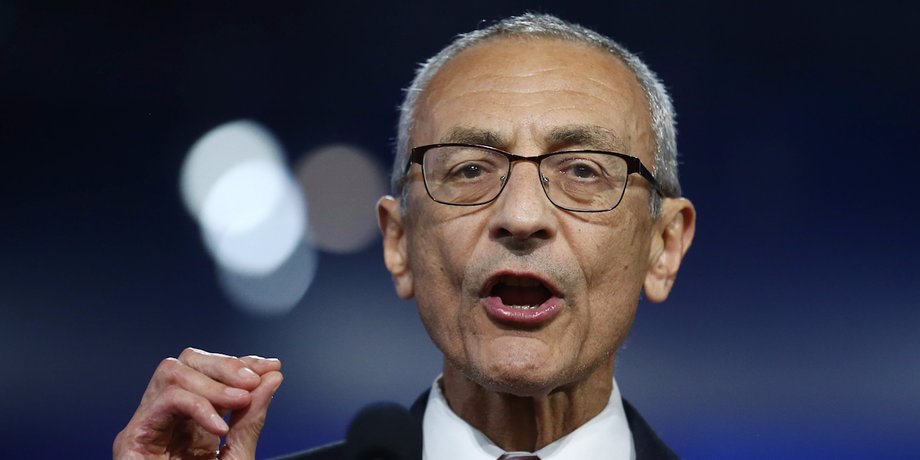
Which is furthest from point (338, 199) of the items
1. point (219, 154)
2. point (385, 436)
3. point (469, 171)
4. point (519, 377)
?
point (519, 377)

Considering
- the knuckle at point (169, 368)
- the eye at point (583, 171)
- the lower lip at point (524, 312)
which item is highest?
the eye at point (583, 171)

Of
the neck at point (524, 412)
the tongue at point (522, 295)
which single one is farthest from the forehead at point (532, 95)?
the neck at point (524, 412)

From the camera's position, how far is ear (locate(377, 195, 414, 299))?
6.22 ft

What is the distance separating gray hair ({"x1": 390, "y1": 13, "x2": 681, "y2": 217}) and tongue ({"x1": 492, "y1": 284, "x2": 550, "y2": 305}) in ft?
1.18

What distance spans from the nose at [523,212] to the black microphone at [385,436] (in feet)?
1.89

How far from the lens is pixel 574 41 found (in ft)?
6.17

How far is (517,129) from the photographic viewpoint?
1683 mm

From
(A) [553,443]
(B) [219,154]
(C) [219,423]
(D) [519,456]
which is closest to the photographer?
(C) [219,423]

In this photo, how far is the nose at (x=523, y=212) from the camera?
1.57 metres

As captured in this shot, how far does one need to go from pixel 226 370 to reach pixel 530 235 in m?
0.61

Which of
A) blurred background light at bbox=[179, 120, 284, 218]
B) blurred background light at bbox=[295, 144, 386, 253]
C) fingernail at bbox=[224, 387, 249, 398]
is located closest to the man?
fingernail at bbox=[224, 387, 249, 398]

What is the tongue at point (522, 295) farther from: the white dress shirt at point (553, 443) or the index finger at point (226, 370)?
the index finger at point (226, 370)

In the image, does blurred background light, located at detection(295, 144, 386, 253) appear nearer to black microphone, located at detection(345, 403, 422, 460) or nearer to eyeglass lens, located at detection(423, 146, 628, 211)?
black microphone, located at detection(345, 403, 422, 460)

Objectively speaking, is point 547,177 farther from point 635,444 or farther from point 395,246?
point 635,444
